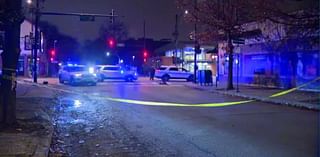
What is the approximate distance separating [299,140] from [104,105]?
32.1 feet

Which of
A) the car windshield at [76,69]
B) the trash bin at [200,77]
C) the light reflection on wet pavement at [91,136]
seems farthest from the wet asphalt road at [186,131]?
the car windshield at [76,69]

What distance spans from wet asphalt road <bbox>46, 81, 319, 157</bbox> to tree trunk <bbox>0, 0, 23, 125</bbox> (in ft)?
4.35

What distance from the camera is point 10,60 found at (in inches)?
447

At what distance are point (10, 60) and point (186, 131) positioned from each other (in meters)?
→ 4.56

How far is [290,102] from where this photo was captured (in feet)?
64.8

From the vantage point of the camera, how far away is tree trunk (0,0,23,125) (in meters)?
11.1

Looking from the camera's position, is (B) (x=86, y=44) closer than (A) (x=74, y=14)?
No

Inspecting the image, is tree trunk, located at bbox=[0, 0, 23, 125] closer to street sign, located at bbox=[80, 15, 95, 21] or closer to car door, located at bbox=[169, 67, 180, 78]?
street sign, located at bbox=[80, 15, 95, 21]

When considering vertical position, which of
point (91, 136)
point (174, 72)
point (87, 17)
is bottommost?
point (91, 136)

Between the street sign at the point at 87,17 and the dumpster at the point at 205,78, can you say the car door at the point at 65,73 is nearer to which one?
the street sign at the point at 87,17

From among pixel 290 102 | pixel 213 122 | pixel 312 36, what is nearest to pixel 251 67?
pixel 312 36

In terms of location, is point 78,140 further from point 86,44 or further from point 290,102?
point 86,44

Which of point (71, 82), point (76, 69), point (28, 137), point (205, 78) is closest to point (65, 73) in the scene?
point (76, 69)

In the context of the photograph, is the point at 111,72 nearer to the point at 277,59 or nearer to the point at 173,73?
the point at 173,73
